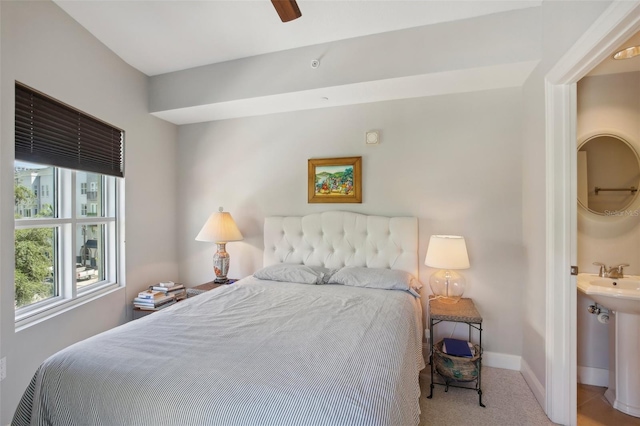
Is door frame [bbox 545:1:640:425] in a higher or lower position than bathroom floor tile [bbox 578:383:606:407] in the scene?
higher

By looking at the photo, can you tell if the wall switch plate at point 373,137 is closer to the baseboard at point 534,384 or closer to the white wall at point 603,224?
the white wall at point 603,224

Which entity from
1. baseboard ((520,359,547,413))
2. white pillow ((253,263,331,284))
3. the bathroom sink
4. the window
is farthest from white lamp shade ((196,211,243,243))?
the bathroom sink

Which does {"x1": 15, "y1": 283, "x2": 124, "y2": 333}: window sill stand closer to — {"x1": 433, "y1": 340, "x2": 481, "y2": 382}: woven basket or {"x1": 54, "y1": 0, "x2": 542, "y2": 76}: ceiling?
{"x1": 54, "y1": 0, "x2": 542, "y2": 76}: ceiling

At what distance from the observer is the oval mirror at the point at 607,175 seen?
209 cm

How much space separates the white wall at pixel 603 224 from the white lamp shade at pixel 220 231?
299cm

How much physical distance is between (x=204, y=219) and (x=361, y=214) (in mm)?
1870

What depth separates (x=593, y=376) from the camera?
211 cm

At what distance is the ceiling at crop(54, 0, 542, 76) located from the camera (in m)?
1.99

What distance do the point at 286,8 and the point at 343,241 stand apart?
191 centimetres

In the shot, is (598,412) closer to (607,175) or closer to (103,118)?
(607,175)

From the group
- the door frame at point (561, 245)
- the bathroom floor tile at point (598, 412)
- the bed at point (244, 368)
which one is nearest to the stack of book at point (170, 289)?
the bed at point (244, 368)

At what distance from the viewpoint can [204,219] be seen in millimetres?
3297

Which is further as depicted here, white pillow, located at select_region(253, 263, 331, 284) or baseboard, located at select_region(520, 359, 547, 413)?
white pillow, located at select_region(253, 263, 331, 284)

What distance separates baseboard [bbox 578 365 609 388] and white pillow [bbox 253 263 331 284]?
2096 mm
